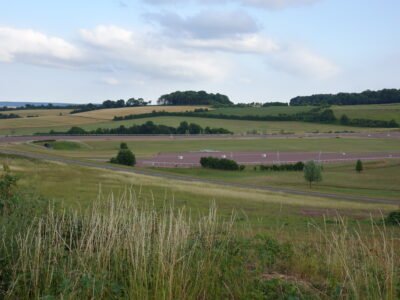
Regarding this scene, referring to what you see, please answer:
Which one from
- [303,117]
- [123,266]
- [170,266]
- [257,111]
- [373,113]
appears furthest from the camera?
[257,111]

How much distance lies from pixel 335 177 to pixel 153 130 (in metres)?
60.7

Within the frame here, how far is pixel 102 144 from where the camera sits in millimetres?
94750

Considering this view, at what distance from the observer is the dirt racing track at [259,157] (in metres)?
74.4

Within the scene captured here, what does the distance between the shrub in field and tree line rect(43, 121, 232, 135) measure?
1835 inches

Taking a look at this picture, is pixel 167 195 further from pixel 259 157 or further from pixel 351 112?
pixel 351 112

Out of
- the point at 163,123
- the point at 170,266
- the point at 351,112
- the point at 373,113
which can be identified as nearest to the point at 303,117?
the point at 351,112

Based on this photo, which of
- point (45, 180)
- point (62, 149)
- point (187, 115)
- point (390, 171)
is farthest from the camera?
point (187, 115)

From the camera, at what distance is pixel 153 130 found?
387 feet

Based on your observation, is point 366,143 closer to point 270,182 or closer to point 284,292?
point 270,182

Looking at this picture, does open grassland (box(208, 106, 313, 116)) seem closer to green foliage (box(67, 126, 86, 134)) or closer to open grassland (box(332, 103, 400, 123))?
open grassland (box(332, 103, 400, 123))

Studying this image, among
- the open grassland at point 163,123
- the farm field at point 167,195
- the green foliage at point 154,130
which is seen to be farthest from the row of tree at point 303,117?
the farm field at point 167,195

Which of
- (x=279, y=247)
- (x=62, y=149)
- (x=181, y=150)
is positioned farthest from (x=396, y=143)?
(x=279, y=247)

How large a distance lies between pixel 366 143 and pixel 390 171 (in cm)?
3486

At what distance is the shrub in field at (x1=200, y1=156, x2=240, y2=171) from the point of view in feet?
235
